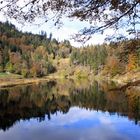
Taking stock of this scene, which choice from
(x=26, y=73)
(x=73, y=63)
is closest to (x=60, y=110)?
(x=26, y=73)

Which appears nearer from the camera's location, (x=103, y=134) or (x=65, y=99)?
(x=103, y=134)

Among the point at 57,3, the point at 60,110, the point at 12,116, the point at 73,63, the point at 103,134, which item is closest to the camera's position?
the point at 57,3

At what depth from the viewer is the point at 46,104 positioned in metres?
63.0

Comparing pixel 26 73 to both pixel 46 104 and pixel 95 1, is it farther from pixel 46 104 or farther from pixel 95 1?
pixel 95 1

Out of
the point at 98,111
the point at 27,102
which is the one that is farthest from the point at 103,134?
the point at 27,102

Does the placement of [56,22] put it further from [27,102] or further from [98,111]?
[27,102]

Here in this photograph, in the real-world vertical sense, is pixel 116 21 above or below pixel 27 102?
above

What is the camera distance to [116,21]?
29.0 ft

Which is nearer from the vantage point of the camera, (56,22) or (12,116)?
(56,22)

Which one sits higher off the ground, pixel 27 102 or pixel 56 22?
pixel 56 22

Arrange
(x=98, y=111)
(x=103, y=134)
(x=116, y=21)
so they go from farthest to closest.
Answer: (x=98, y=111)
(x=103, y=134)
(x=116, y=21)

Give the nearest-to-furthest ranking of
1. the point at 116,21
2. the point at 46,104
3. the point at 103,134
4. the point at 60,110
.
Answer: the point at 116,21, the point at 103,134, the point at 60,110, the point at 46,104

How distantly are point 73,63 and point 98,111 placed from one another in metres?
138

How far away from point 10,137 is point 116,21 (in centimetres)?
2841
